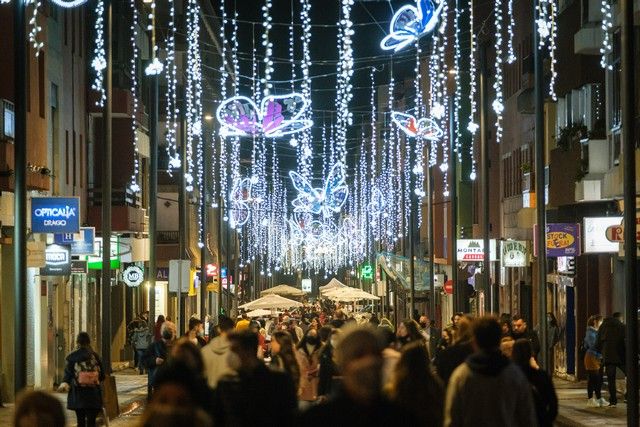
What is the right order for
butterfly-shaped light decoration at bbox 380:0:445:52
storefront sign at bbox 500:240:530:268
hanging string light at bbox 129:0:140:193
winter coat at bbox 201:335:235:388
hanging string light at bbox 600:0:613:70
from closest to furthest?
winter coat at bbox 201:335:235:388, hanging string light at bbox 600:0:613:70, butterfly-shaped light decoration at bbox 380:0:445:52, storefront sign at bbox 500:240:530:268, hanging string light at bbox 129:0:140:193

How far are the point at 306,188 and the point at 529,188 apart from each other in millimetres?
40686

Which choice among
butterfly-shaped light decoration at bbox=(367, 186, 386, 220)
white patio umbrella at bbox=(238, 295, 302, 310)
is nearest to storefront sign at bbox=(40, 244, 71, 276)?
white patio umbrella at bbox=(238, 295, 302, 310)

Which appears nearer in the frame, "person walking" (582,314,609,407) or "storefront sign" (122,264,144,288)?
"person walking" (582,314,609,407)

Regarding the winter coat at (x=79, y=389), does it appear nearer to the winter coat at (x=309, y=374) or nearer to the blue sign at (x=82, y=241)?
the winter coat at (x=309, y=374)

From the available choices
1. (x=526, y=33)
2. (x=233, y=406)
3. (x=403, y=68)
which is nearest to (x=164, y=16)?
(x=526, y=33)

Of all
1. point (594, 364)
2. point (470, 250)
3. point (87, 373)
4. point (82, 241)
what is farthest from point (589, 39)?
point (87, 373)

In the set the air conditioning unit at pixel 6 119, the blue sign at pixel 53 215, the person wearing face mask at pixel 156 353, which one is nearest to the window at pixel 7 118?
the air conditioning unit at pixel 6 119

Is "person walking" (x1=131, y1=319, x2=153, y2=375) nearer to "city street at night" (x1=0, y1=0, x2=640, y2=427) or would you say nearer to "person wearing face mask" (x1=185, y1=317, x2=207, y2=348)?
"city street at night" (x1=0, y1=0, x2=640, y2=427)

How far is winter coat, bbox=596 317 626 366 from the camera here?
27328 millimetres

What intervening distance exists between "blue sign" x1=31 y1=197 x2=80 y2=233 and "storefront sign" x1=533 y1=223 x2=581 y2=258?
11450 millimetres

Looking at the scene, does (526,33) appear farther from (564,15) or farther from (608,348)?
(608,348)

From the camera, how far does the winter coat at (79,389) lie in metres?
21.0

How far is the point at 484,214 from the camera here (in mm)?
39500

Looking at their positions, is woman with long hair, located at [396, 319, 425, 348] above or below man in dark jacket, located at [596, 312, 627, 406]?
above
